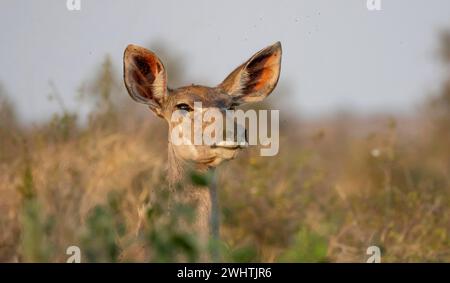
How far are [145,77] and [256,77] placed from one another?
3.35 feet

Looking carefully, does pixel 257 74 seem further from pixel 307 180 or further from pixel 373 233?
pixel 307 180

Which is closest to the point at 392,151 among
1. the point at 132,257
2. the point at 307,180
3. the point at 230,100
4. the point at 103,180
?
the point at 307,180

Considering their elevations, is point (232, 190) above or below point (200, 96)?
below

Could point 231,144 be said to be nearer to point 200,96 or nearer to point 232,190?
point 200,96

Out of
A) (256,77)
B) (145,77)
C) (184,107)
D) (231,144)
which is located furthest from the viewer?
(256,77)

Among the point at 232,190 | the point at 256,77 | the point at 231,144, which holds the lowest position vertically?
the point at 232,190

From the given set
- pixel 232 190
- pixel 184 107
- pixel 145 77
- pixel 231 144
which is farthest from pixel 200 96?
pixel 232 190

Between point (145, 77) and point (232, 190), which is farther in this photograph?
point (232, 190)

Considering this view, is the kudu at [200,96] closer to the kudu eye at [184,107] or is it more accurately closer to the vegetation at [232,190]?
the kudu eye at [184,107]

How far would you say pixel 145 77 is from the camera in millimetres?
8453

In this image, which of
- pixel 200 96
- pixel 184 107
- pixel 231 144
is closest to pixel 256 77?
pixel 200 96

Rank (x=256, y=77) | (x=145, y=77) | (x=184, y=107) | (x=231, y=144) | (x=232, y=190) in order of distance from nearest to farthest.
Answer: (x=231, y=144)
(x=184, y=107)
(x=145, y=77)
(x=256, y=77)
(x=232, y=190)
